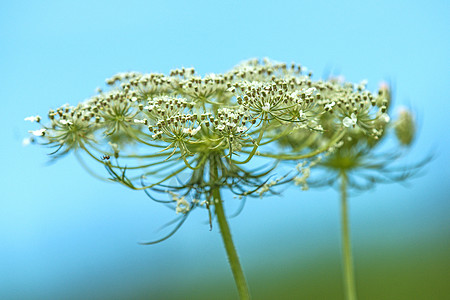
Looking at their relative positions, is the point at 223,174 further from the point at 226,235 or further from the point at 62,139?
the point at 62,139

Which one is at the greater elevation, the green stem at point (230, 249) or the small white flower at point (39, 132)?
the small white flower at point (39, 132)

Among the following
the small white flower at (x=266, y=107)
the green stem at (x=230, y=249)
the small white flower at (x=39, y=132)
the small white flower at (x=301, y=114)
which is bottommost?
the green stem at (x=230, y=249)

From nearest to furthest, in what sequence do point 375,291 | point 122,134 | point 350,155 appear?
point 122,134 < point 350,155 < point 375,291

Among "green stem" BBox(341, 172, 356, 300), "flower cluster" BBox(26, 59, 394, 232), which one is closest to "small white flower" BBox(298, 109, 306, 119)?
"flower cluster" BBox(26, 59, 394, 232)

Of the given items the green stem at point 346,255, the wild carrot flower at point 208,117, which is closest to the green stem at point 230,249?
the wild carrot flower at point 208,117

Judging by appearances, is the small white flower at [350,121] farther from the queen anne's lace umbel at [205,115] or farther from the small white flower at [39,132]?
the small white flower at [39,132]

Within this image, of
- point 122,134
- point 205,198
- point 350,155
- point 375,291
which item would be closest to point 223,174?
point 205,198

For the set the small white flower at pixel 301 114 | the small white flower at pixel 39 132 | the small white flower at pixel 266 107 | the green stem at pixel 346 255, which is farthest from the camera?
the green stem at pixel 346 255

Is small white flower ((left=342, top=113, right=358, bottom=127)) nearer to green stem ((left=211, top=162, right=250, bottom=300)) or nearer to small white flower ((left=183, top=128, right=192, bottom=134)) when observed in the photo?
green stem ((left=211, top=162, right=250, bottom=300))

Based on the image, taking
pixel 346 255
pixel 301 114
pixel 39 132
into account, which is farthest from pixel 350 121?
pixel 39 132
